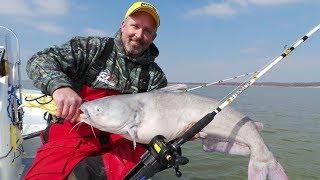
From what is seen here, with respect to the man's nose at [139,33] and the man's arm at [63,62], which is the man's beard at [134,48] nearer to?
the man's nose at [139,33]

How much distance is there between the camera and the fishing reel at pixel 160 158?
387cm

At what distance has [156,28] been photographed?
17.1 ft

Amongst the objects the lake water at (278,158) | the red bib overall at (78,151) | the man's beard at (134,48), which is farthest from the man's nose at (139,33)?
the lake water at (278,158)

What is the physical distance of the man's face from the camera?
16.5 ft

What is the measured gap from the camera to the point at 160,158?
12.9 ft

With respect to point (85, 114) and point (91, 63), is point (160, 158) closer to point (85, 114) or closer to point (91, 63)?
point (85, 114)

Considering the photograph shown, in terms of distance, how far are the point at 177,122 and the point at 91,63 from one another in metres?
1.44

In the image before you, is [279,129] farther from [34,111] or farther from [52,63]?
[52,63]

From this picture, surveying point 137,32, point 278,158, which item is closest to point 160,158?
point 137,32

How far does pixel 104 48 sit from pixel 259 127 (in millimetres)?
2094

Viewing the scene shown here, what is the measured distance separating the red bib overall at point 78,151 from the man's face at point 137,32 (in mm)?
618

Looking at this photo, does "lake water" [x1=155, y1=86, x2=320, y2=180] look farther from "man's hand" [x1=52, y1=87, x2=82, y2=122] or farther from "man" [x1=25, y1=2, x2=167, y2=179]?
"man's hand" [x1=52, y1=87, x2=82, y2=122]

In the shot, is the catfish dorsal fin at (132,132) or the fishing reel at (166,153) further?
the catfish dorsal fin at (132,132)

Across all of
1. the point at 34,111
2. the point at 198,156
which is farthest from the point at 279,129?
the point at 34,111
